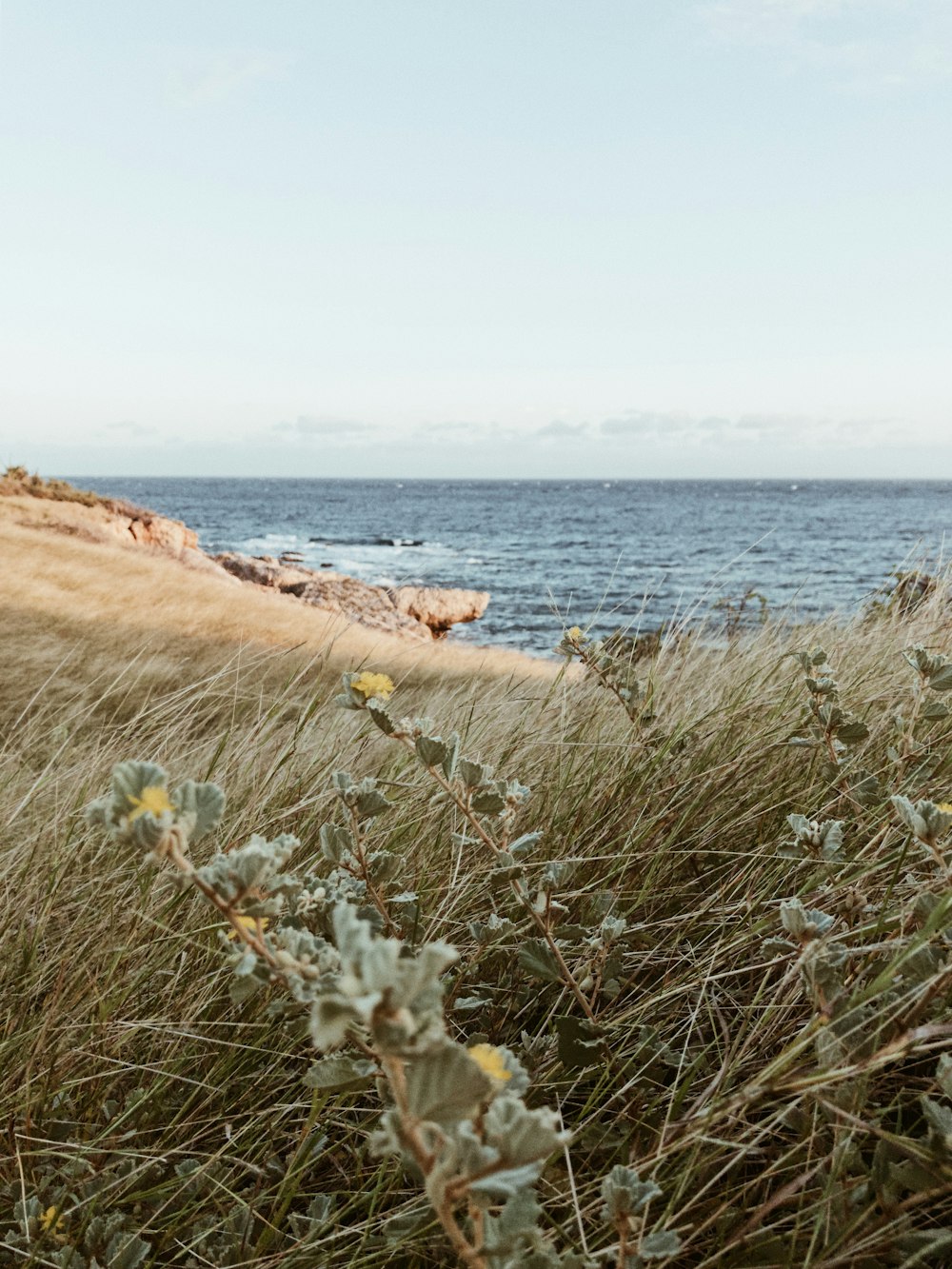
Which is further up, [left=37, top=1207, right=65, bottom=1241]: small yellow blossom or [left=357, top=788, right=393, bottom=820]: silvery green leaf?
[left=357, top=788, right=393, bottom=820]: silvery green leaf

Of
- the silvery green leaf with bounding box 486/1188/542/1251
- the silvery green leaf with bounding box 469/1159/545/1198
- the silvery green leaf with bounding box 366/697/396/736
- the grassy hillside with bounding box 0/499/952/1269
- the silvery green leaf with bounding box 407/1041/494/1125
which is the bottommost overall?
the grassy hillside with bounding box 0/499/952/1269

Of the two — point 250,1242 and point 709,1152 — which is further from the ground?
point 709,1152

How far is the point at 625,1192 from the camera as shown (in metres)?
0.80

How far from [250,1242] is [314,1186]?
4.6 inches

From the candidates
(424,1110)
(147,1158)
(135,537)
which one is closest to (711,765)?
(147,1158)

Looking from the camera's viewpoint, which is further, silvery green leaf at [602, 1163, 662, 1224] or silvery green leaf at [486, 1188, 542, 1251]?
silvery green leaf at [602, 1163, 662, 1224]

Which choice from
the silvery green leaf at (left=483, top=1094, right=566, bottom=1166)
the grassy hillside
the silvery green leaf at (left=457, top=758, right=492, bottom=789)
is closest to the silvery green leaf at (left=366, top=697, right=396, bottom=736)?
the silvery green leaf at (left=457, top=758, right=492, bottom=789)

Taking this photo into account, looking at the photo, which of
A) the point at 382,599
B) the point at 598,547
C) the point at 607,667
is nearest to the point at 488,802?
the point at 607,667

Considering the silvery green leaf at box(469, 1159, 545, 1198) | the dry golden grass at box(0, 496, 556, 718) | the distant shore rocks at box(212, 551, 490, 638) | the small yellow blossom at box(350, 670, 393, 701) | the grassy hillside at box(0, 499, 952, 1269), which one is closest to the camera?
the silvery green leaf at box(469, 1159, 545, 1198)

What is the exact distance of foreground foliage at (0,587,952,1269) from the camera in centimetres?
75

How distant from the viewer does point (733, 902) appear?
1.59 meters

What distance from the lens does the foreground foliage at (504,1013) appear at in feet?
2.46

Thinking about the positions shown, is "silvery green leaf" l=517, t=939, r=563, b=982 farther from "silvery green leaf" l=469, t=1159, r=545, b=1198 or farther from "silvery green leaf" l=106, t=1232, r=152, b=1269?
"silvery green leaf" l=469, t=1159, r=545, b=1198

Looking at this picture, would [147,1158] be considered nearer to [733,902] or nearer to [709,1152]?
[709,1152]
